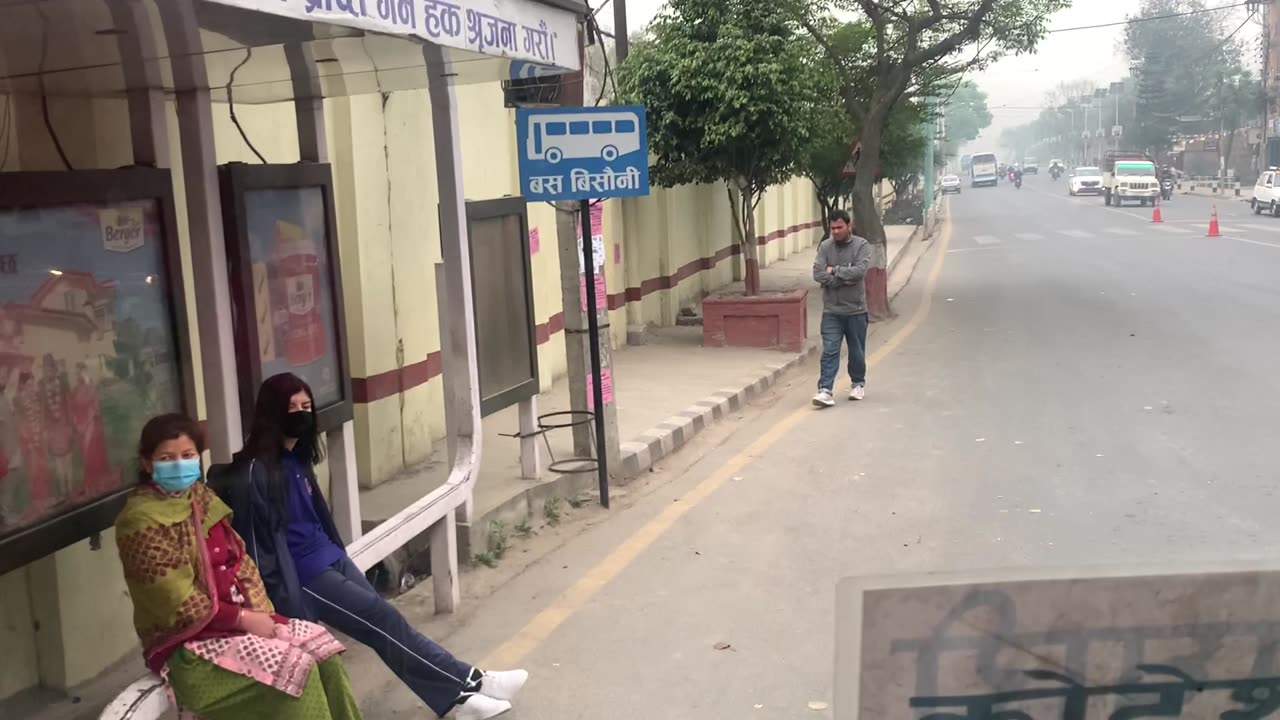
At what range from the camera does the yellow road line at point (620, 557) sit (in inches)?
208

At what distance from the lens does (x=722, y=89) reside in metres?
14.2

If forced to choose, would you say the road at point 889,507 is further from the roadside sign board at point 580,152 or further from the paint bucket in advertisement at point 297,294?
the roadside sign board at point 580,152

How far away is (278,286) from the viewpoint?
16.8 feet

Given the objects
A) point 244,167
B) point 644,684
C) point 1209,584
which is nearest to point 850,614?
point 1209,584

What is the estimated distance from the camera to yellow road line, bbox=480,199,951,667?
529 cm

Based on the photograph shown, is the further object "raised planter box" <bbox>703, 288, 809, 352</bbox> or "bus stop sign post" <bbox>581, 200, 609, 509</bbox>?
"raised planter box" <bbox>703, 288, 809, 352</bbox>

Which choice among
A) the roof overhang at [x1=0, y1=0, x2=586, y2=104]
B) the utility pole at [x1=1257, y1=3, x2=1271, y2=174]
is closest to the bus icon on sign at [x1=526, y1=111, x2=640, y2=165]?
the roof overhang at [x1=0, y1=0, x2=586, y2=104]

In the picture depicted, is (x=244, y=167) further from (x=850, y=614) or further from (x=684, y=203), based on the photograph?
(x=684, y=203)

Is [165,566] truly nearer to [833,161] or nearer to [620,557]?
[620,557]

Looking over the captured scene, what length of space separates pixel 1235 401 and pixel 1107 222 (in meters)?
30.7

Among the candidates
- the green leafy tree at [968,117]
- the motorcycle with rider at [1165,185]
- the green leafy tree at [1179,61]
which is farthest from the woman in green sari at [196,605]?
the green leafy tree at [968,117]

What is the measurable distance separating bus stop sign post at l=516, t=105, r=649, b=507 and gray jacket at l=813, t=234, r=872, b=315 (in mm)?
3659

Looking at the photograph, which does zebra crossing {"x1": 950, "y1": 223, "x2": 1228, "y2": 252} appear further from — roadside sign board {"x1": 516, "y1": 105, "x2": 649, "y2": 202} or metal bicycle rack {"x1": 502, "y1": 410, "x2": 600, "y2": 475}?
roadside sign board {"x1": 516, "y1": 105, "x2": 649, "y2": 202}

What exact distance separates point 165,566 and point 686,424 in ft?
21.3
